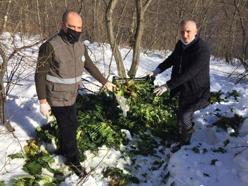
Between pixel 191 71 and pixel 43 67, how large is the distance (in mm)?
2117

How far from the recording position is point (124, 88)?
7.21 meters

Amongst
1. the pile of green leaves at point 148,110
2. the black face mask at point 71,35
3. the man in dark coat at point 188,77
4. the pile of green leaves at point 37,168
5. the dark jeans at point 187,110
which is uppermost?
the black face mask at point 71,35

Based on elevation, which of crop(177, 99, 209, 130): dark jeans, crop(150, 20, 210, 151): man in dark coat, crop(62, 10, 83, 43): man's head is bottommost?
crop(177, 99, 209, 130): dark jeans

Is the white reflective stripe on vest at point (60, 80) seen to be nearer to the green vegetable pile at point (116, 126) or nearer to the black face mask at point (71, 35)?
the black face mask at point (71, 35)

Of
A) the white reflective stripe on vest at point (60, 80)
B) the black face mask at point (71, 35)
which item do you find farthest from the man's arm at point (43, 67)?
the black face mask at point (71, 35)

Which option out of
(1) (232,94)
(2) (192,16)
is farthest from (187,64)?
(2) (192,16)

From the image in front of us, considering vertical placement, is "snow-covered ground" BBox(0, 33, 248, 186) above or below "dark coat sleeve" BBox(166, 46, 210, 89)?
below

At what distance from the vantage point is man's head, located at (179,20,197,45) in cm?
557

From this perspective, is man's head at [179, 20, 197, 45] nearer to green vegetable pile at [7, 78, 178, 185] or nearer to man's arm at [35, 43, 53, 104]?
green vegetable pile at [7, 78, 178, 185]

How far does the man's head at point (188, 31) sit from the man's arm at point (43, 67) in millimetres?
1996

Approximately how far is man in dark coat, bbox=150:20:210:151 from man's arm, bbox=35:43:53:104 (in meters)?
1.62

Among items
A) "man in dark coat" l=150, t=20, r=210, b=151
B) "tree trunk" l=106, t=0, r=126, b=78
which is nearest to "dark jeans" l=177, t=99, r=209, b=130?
"man in dark coat" l=150, t=20, r=210, b=151

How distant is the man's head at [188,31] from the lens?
18.3 feet

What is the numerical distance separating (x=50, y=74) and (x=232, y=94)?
4.56 metres
